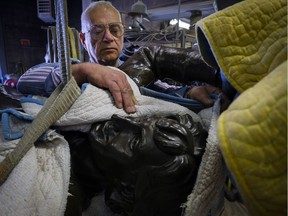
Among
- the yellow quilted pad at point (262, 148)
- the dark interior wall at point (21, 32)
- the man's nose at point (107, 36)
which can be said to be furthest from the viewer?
the dark interior wall at point (21, 32)

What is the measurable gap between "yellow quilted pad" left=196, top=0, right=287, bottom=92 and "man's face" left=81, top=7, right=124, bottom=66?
3.60 feet

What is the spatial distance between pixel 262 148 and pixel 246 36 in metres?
0.19

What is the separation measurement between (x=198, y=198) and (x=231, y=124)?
20cm

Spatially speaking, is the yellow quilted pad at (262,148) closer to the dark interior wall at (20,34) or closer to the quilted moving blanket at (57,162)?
the quilted moving blanket at (57,162)

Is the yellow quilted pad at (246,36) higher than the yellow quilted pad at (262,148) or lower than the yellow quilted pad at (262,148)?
higher

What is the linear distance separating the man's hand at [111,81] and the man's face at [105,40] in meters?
A: 0.80

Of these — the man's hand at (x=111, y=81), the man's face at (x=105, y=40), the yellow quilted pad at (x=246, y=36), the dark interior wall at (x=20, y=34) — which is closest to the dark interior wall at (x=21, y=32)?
the dark interior wall at (x=20, y=34)

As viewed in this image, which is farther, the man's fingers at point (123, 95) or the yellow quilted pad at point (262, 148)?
the man's fingers at point (123, 95)

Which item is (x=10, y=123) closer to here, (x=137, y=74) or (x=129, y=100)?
(x=129, y=100)

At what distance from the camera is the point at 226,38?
0.31 meters

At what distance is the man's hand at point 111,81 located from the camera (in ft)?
1.56

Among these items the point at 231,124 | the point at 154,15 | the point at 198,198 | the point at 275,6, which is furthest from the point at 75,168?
the point at 154,15

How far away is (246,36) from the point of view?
31 centimetres

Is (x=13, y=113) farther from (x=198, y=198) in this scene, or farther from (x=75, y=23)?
(x=75, y=23)
